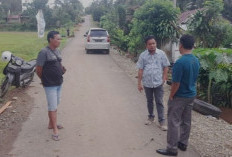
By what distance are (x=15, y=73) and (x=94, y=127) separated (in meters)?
3.87

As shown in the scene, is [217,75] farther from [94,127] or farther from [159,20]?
[159,20]

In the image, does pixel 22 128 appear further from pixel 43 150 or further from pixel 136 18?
pixel 136 18

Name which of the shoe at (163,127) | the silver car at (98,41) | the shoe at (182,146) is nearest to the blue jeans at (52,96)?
the shoe at (163,127)

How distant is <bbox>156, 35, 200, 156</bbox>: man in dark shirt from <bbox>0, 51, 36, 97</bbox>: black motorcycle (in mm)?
5467

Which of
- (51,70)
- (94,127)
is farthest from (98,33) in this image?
(51,70)

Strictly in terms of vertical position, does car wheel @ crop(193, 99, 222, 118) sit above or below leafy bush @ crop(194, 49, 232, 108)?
below

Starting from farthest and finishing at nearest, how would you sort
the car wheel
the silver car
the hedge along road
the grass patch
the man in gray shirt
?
the silver car → the grass patch → the car wheel → the man in gray shirt → the hedge along road

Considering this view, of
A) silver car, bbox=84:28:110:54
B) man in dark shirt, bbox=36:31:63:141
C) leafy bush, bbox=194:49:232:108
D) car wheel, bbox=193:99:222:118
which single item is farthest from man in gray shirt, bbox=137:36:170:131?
silver car, bbox=84:28:110:54

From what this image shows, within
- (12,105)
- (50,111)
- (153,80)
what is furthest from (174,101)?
(12,105)

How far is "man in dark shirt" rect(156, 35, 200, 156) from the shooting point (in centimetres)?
520

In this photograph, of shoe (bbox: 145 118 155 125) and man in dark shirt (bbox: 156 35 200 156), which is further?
shoe (bbox: 145 118 155 125)

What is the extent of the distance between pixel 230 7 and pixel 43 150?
3142 cm

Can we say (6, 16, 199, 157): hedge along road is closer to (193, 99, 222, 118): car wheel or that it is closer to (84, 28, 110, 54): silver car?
(193, 99, 222, 118): car wheel

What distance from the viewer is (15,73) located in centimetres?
965
